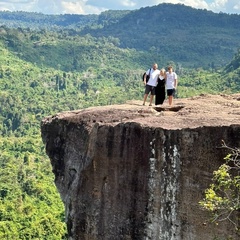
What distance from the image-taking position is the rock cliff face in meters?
9.16

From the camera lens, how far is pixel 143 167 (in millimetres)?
9758

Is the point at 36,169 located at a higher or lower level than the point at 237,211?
lower

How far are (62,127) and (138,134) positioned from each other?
2.69m

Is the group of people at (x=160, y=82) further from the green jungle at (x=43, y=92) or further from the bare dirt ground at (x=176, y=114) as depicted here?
the green jungle at (x=43, y=92)

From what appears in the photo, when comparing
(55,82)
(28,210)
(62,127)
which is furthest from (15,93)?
(62,127)

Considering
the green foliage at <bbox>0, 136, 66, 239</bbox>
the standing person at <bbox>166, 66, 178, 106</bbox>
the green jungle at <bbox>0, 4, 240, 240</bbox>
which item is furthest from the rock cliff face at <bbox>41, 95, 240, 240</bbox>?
the green foliage at <bbox>0, 136, 66, 239</bbox>

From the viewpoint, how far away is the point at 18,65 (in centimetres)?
15838

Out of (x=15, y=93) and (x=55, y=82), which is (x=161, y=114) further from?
(x=55, y=82)

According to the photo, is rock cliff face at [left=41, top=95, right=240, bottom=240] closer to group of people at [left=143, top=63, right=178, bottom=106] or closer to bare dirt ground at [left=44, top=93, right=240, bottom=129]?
bare dirt ground at [left=44, top=93, right=240, bottom=129]

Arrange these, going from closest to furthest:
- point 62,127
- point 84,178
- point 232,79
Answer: point 84,178, point 62,127, point 232,79

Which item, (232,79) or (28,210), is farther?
(232,79)

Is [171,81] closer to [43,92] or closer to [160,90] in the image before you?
[160,90]

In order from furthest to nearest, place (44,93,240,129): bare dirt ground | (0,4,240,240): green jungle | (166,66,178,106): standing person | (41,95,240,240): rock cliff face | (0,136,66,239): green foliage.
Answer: (0,4,240,240): green jungle, (0,136,66,239): green foliage, (166,66,178,106): standing person, (44,93,240,129): bare dirt ground, (41,95,240,240): rock cliff face

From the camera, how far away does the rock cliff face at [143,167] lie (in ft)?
30.1
